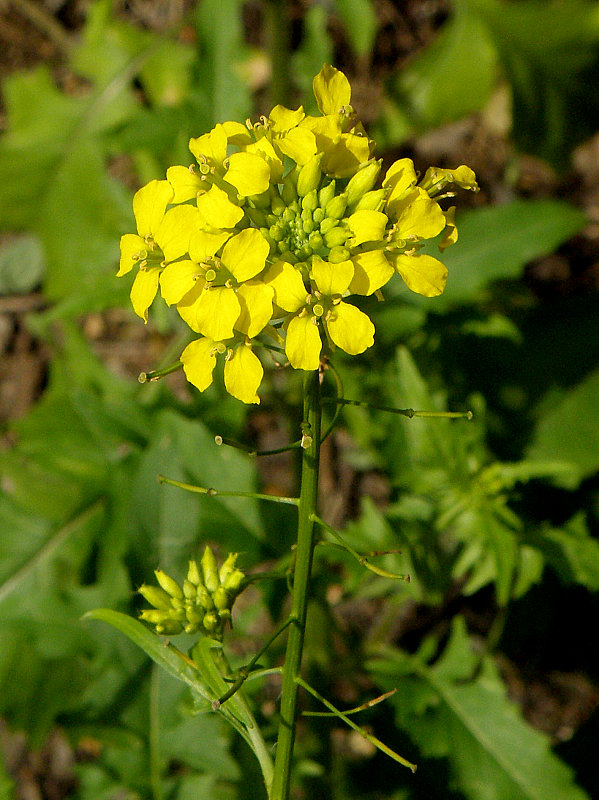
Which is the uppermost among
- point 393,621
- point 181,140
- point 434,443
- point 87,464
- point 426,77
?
point 426,77

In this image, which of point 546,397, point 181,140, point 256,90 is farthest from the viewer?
point 256,90

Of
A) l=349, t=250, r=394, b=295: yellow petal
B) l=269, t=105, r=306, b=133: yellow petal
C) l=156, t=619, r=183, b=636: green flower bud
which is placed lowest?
l=156, t=619, r=183, b=636: green flower bud

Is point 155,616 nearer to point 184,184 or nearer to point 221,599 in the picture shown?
point 221,599

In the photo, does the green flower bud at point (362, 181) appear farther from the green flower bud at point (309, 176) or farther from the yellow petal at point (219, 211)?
the yellow petal at point (219, 211)

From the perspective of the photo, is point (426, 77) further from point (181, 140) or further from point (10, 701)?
point (10, 701)

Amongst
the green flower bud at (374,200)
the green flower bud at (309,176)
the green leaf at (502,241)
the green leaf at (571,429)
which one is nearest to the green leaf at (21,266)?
the green leaf at (502,241)

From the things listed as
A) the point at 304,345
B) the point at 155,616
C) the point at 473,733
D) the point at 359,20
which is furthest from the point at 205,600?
the point at 359,20

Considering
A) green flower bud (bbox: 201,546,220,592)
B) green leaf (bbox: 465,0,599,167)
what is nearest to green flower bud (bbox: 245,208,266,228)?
green flower bud (bbox: 201,546,220,592)

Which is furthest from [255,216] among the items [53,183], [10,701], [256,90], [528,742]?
[256,90]

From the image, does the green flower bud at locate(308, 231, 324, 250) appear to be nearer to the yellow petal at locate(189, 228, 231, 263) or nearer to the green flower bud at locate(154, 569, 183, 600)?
the yellow petal at locate(189, 228, 231, 263)
